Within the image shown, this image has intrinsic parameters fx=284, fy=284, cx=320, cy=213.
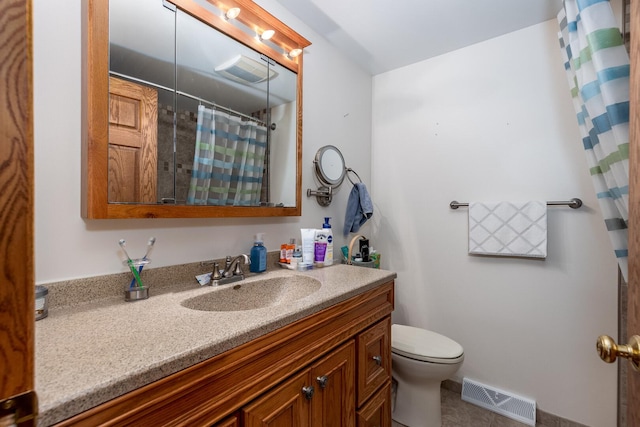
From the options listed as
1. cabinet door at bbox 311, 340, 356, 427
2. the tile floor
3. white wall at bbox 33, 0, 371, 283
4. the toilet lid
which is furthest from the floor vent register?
white wall at bbox 33, 0, 371, 283

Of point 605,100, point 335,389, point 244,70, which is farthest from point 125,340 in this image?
point 605,100

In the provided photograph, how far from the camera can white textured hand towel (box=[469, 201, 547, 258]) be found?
1.57 meters

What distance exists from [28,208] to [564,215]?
2.07 meters

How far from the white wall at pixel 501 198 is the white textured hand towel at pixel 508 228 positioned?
0.24 ft

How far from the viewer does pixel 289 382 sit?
81 cm

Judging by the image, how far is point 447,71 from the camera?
1912mm

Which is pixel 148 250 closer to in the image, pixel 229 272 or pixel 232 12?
pixel 229 272

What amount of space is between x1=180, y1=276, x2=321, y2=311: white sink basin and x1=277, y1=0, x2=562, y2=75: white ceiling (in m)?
1.43

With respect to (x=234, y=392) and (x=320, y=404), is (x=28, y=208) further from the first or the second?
(x=320, y=404)

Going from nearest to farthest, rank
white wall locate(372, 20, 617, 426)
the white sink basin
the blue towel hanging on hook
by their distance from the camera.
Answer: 1. the white sink basin
2. white wall locate(372, 20, 617, 426)
3. the blue towel hanging on hook

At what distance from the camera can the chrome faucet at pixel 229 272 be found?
3.71ft

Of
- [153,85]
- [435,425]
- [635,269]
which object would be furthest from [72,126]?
[435,425]

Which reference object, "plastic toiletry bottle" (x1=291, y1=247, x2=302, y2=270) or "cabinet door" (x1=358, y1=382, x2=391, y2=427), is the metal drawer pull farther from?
"plastic toiletry bottle" (x1=291, y1=247, x2=302, y2=270)

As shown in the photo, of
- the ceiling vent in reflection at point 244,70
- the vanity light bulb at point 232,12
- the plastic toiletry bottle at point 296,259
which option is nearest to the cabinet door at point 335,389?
the plastic toiletry bottle at point 296,259
